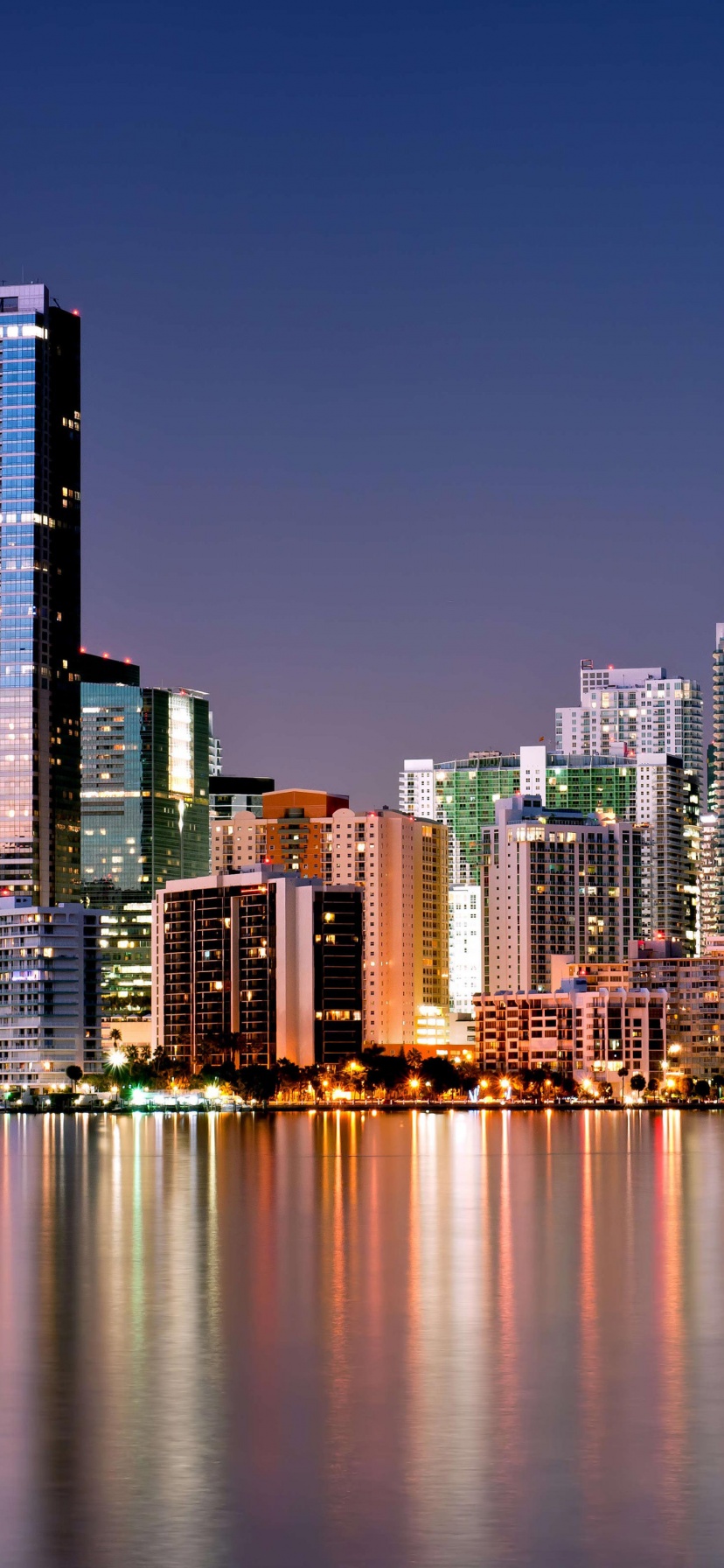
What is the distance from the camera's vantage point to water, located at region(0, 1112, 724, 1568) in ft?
99.9

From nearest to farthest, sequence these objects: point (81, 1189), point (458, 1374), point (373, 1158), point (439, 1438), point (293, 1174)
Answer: point (439, 1438) < point (458, 1374) < point (81, 1189) < point (293, 1174) < point (373, 1158)

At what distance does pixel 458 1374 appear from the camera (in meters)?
43.9

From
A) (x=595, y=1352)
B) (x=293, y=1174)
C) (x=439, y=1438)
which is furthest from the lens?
(x=293, y=1174)

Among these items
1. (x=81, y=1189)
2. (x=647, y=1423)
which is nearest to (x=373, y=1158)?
(x=81, y=1189)

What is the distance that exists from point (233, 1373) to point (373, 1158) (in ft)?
321

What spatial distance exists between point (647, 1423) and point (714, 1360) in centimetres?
811

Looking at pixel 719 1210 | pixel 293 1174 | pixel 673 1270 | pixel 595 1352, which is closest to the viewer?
pixel 595 1352

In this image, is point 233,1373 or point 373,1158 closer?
point 233,1373

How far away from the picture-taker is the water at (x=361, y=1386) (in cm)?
3044

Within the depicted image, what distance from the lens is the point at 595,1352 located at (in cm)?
4738

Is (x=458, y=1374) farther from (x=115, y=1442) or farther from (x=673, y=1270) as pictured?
(x=673, y=1270)

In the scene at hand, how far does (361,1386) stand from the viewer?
4269cm

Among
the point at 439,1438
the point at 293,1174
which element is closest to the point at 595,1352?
the point at 439,1438

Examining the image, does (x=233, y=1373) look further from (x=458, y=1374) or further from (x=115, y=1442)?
(x=115, y=1442)
